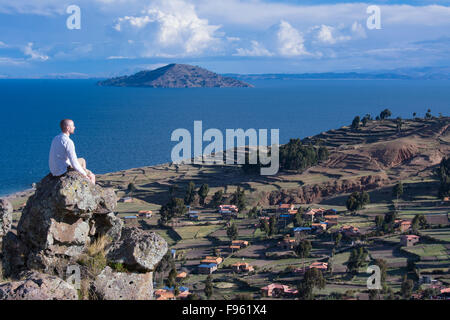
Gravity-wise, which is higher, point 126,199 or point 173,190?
point 173,190

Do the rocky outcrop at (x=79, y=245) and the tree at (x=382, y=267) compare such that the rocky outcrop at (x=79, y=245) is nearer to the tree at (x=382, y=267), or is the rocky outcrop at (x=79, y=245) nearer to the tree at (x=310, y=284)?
the tree at (x=310, y=284)

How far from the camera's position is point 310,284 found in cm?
3005

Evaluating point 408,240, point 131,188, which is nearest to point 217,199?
point 131,188

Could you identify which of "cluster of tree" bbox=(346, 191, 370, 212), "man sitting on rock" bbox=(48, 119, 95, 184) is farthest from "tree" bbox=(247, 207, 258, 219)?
"man sitting on rock" bbox=(48, 119, 95, 184)

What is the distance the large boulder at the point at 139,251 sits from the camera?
29.9 feet

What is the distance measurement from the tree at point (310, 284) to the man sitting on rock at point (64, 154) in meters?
22.9

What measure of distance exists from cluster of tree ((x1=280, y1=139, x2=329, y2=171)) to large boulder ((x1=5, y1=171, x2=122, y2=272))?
200 ft

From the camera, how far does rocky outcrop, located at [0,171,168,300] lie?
28.7ft

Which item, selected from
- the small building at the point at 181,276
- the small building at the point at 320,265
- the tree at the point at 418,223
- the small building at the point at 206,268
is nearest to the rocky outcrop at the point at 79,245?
the small building at the point at 181,276

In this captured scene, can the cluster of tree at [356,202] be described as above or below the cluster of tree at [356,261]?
above

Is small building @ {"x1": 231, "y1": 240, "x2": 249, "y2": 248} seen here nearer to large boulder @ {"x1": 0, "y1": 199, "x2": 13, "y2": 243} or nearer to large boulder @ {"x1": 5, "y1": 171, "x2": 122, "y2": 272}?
large boulder @ {"x1": 0, "y1": 199, "x2": 13, "y2": 243}

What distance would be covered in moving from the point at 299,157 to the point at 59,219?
2417 inches
